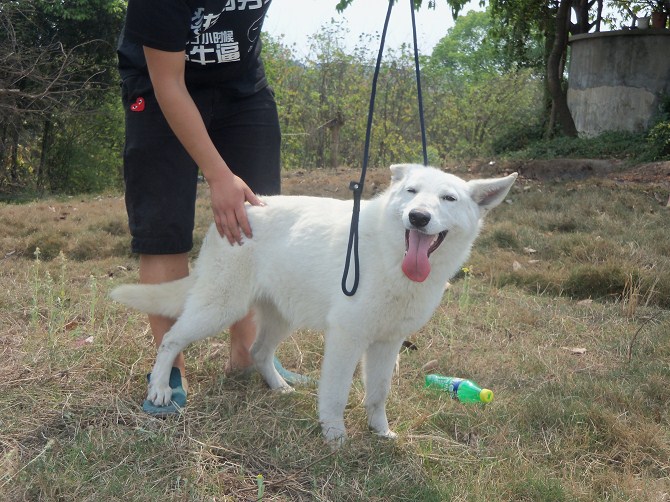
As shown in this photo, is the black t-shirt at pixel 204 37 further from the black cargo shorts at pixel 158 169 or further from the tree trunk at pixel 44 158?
the tree trunk at pixel 44 158

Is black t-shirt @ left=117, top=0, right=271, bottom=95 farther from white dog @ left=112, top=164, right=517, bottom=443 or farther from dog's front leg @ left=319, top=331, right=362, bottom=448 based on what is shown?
dog's front leg @ left=319, top=331, right=362, bottom=448

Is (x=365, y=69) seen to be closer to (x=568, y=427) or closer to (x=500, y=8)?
(x=500, y=8)

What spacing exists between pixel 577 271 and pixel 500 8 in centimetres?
1002

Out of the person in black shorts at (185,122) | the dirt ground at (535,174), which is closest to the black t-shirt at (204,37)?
the person in black shorts at (185,122)

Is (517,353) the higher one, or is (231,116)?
(231,116)

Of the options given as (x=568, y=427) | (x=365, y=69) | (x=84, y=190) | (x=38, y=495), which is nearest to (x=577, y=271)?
(x=568, y=427)

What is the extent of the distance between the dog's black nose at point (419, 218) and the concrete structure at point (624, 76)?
11511mm

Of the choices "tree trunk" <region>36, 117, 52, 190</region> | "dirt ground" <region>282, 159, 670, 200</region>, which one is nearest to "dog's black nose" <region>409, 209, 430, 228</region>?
"dirt ground" <region>282, 159, 670, 200</region>

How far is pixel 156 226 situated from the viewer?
9.00ft

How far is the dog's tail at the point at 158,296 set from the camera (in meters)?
2.84

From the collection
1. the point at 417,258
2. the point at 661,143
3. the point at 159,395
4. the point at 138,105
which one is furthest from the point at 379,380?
the point at 661,143

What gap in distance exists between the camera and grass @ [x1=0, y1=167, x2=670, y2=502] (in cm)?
229

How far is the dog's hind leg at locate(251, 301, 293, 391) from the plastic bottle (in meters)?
0.69

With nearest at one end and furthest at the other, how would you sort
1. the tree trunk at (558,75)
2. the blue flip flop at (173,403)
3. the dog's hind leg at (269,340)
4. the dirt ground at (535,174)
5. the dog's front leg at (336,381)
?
1. the dog's front leg at (336,381)
2. the blue flip flop at (173,403)
3. the dog's hind leg at (269,340)
4. the dirt ground at (535,174)
5. the tree trunk at (558,75)
